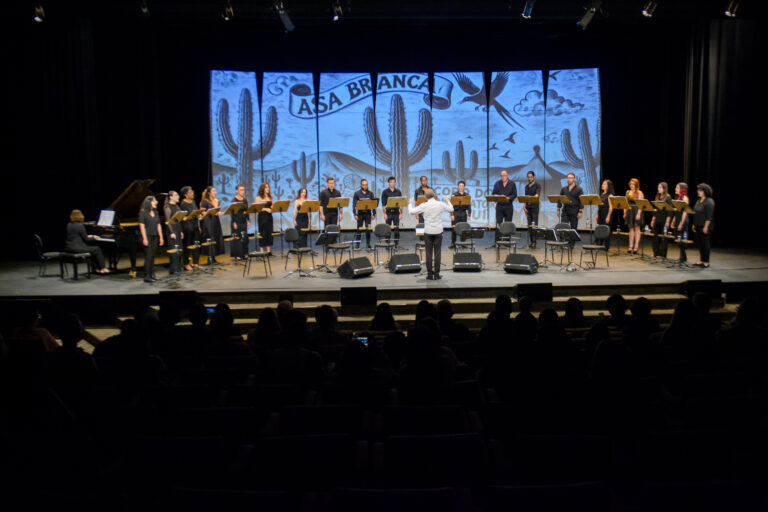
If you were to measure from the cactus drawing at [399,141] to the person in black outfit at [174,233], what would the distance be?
738 cm

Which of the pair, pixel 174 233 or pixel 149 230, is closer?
pixel 149 230

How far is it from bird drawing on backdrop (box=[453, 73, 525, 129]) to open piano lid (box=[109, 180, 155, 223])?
30.5ft

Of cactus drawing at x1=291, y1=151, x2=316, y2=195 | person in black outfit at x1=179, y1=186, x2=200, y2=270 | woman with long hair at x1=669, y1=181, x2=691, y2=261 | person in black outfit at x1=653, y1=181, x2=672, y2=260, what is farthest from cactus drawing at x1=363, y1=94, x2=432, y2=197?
woman with long hair at x1=669, y1=181, x2=691, y2=261

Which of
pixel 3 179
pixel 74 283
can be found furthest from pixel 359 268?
pixel 3 179

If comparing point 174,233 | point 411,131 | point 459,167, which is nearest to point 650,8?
point 459,167

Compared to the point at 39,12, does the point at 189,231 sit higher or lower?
lower

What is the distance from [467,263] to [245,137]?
27.4 feet

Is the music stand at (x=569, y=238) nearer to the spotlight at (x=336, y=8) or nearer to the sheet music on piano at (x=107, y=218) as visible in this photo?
the spotlight at (x=336, y=8)

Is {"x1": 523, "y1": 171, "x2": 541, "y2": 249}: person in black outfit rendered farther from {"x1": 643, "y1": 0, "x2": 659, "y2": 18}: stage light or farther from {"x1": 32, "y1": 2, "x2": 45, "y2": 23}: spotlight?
{"x1": 32, "y1": 2, "x2": 45, "y2": 23}: spotlight

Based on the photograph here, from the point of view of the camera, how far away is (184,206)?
12055 mm

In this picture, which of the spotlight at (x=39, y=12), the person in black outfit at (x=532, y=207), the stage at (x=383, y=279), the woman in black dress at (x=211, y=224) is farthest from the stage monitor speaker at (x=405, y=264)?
the spotlight at (x=39, y=12)

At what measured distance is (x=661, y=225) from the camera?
1290cm

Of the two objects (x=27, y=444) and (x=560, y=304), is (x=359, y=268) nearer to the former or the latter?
(x=560, y=304)

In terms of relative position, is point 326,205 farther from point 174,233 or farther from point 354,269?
point 174,233
